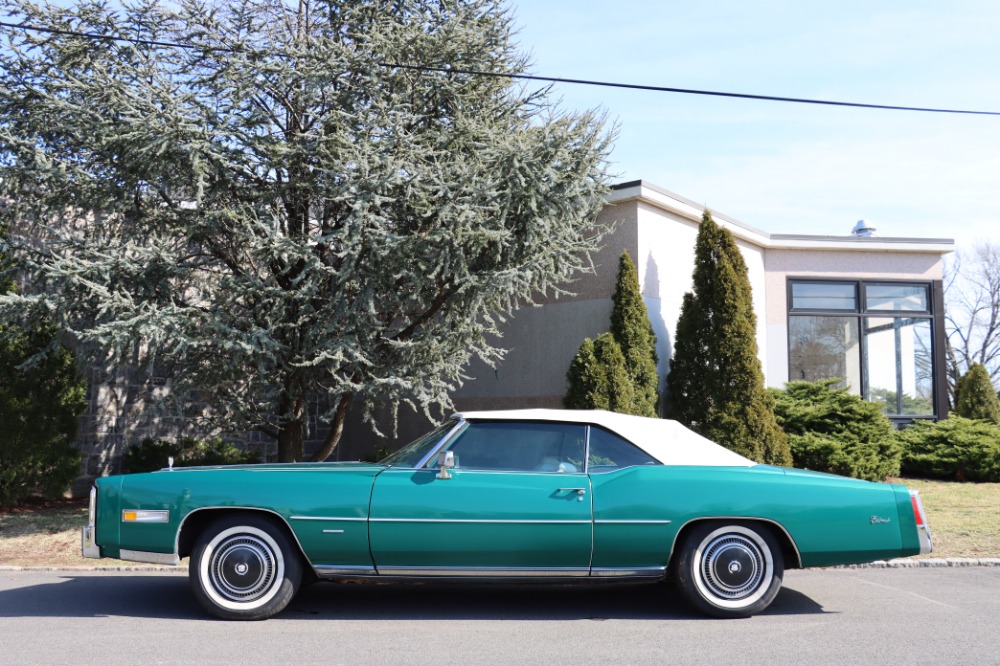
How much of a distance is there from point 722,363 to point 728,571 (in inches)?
273

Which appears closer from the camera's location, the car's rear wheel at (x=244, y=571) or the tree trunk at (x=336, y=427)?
the car's rear wheel at (x=244, y=571)

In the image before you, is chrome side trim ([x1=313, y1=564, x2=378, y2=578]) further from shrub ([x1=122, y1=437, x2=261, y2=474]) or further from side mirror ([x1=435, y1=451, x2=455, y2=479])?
shrub ([x1=122, y1=437, x2=261, y2=474])

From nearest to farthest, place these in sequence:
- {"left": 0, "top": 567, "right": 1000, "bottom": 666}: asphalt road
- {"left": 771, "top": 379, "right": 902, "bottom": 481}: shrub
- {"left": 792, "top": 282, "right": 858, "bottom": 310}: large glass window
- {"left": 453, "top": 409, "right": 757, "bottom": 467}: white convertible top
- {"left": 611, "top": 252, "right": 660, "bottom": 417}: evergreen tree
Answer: {"left": 0, "top": 567, "right": 1000, "bottom": 666}: asphalt road < {"left": 453, "top": 409, "right": 757, "bottom": 467}: white convertible top < {"left": 611, "top": 252, "right": 660, "bottom": 417}: evergreen tree < {"left": 771, "top": 379, "right": 902, "bottom": 481}: shrub < {"left": 792, "top": 282, "right": 858, "bottom": 310}: large glass window

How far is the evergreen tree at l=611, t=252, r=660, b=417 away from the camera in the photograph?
12414 millimetres

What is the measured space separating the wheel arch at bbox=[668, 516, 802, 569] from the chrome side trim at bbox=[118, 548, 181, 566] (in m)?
3.32

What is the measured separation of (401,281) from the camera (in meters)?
10.9

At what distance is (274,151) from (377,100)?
1.36m

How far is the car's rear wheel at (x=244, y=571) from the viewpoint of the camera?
577 cm

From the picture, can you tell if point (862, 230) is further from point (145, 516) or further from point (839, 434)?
point (145, 516)

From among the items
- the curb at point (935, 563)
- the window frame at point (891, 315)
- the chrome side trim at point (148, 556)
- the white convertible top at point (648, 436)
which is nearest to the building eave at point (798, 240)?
the window frame at point (891, 315)

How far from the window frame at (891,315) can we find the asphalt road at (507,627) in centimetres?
903

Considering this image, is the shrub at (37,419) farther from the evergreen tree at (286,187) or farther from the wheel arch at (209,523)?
the wheel arch at (209,523)

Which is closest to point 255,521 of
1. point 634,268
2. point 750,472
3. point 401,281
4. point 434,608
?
point 434,608

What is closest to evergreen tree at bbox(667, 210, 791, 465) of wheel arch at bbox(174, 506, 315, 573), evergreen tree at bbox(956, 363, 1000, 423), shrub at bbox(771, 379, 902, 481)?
shrub at bbox(771, 379, 902, 481)
